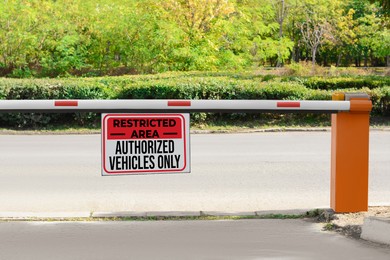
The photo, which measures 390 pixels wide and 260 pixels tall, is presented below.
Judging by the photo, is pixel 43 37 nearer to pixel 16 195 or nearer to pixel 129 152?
pixel 16 195

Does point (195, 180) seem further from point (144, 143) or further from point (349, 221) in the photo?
point (349, 221)

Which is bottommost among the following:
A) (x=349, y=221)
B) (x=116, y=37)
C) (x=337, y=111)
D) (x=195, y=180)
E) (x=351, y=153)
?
(x=195, y=180)

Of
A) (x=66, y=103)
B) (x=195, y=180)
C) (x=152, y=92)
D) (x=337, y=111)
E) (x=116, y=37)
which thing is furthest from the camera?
(x=116, y=37)

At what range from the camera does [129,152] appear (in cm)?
714

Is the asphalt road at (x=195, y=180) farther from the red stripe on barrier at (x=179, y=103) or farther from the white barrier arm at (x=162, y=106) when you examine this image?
the red stripe on barrier at (x=179, y=103)

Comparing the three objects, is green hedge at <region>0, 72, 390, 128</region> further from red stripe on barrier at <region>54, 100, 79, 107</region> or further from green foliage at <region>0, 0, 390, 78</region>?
red stripe on barrier at <region>54, 100, 79, 107</region>

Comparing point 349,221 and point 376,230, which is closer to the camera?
point 376,230

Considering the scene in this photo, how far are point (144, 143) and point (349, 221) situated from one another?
2069 mm

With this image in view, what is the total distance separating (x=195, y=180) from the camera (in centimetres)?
1089

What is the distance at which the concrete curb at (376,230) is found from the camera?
6160mm

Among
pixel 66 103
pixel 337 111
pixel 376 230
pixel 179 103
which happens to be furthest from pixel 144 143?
pixel 376 230

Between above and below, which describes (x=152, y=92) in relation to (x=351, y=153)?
above

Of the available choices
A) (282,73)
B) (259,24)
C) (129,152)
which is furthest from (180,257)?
(259,24)

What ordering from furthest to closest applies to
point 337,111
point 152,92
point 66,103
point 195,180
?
1. point 152,92
2. point 195,180
3. point 337,111
4. point 66,103
